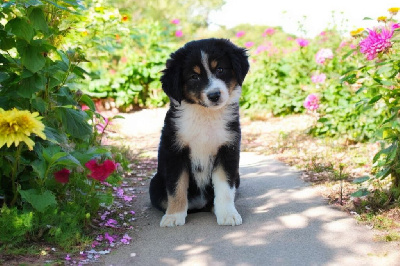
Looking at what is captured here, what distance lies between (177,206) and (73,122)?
102 cm

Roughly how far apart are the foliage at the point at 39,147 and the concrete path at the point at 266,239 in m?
0.48

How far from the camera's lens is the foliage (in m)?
3.20

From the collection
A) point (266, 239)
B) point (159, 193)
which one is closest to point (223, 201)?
point (266, 239)

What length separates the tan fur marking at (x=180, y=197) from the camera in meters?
3.78

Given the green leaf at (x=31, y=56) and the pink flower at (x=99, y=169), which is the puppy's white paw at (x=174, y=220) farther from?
the green leaf at (x=31, y=56)

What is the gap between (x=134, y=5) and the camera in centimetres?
2031

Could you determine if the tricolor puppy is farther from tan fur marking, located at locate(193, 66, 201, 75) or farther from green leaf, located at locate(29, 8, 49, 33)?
green leaf, located at locate(29, 8, 49, 33)

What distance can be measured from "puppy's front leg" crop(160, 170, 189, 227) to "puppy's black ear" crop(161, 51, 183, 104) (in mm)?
607

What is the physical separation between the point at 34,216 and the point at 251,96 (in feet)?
22.4

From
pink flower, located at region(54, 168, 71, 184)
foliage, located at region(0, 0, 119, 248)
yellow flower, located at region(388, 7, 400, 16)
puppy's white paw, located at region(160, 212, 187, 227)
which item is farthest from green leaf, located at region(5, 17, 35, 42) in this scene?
yellow flower, located at region(388, 7, 400, 16)

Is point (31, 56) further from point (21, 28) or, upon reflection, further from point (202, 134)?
point (202, 134)

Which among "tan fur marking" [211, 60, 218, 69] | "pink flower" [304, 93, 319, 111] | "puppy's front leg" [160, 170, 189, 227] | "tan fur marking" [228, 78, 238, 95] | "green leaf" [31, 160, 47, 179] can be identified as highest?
"tan fur marking" [211, 60, 218, 69]

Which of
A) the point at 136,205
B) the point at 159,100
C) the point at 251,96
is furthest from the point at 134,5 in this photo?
the point at 136,205

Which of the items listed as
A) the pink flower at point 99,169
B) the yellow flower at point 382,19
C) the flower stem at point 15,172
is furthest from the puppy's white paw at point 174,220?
the yellow flower at point 382,19
